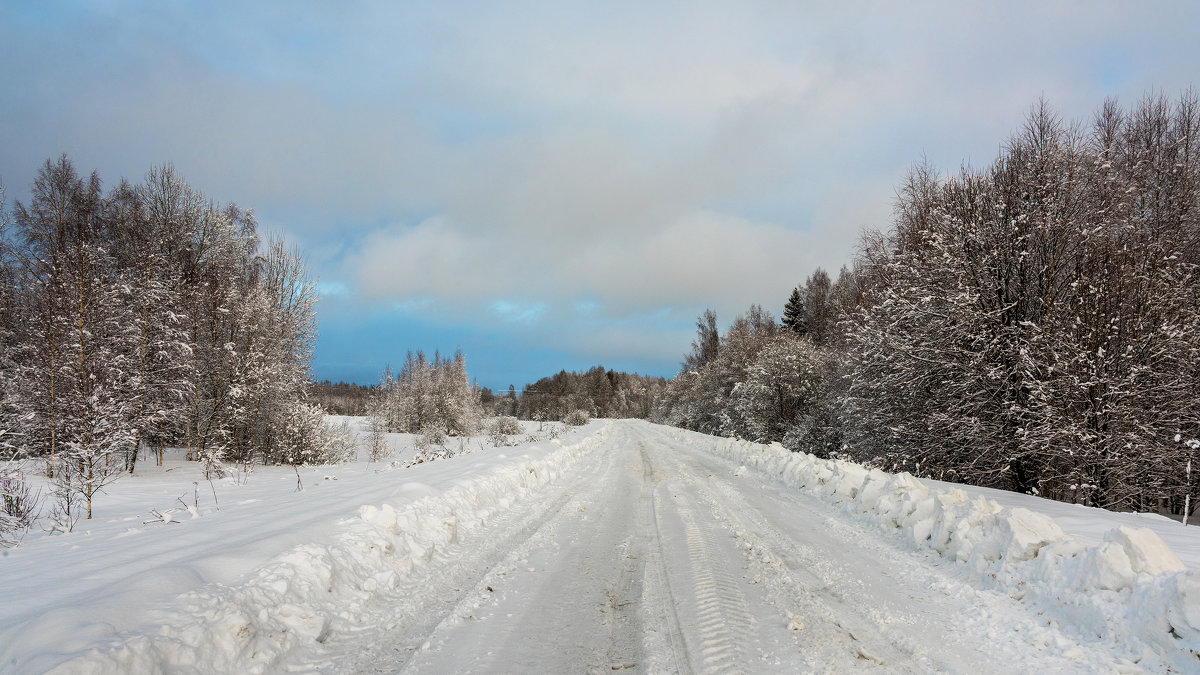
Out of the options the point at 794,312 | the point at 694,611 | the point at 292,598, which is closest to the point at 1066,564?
the point at 694,611

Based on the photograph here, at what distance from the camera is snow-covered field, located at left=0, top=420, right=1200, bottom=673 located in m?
3.33

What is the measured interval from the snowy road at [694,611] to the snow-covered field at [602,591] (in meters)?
0.02

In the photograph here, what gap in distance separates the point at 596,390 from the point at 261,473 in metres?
112

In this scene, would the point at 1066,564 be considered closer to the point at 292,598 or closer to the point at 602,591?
the point at 602,591

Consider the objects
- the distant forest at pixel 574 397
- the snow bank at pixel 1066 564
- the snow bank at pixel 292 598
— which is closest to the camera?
the snow bank at pixel 292 598

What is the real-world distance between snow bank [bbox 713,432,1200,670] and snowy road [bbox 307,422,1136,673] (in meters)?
0.24

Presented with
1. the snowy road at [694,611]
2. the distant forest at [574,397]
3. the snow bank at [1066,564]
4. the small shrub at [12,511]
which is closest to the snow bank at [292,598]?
the snowy road at [694,611]

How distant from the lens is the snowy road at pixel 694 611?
137 inches

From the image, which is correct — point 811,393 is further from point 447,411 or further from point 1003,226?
point 447,411

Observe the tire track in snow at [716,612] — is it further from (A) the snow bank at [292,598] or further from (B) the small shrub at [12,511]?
(B) the small shrub at [12,511]

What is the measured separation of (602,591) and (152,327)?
1891 cm

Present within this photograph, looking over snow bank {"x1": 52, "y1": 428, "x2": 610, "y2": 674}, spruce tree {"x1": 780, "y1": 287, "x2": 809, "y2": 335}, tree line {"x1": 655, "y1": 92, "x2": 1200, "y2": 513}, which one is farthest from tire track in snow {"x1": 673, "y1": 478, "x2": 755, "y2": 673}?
spruce tree {"x1": 780, "y1": 287, "x2": 809, "y2": 335}

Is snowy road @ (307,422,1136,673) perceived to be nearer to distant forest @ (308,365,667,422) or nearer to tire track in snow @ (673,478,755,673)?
tire track in snow @ (673,478,755,673)

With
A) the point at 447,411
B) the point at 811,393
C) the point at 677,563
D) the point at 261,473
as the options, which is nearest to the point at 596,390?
the point at 447,411
